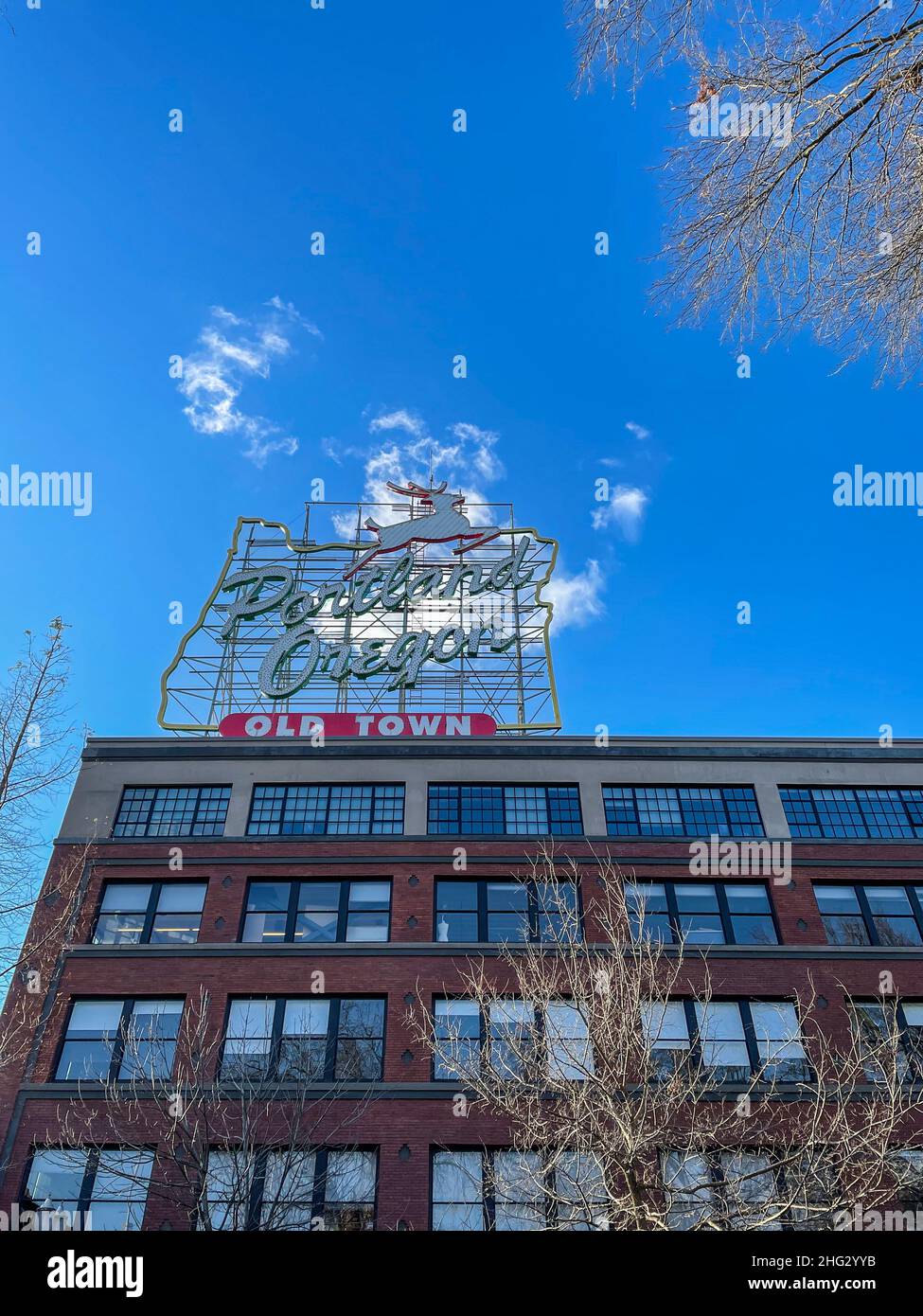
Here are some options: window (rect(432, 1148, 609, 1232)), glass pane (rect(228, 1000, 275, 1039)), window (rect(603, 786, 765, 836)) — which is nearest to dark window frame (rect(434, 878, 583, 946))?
window (rect(603, 786, 765, 836))

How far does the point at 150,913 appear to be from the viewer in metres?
27.5

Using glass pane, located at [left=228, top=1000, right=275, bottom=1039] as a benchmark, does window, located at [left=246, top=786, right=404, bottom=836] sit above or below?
above

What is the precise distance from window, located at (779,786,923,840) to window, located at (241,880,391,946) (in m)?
13.1

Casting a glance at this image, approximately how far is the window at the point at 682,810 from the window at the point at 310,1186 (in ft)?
39.0

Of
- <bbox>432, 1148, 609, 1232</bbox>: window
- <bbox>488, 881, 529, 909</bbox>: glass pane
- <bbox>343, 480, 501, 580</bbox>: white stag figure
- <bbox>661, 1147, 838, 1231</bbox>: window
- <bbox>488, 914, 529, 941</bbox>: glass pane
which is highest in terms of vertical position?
<bbox>343, 480, 501, 580</bbox>: white stag figure

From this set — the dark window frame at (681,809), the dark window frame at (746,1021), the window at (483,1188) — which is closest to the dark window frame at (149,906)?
the window at (483,1188)

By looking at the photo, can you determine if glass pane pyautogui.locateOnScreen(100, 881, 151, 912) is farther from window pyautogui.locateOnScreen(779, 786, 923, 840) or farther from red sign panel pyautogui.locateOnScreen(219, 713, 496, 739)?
window pyautogui.locateOnScreen(779, 786, 923, 840)

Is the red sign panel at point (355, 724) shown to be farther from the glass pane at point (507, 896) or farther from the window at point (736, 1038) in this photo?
the window at point (736, 1038)

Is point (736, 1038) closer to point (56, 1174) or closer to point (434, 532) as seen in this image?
point (56, 1174)

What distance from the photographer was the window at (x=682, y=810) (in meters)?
29.2

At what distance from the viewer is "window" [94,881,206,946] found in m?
27.1
